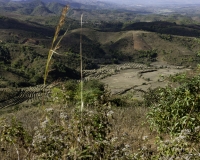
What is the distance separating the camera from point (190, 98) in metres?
4.52

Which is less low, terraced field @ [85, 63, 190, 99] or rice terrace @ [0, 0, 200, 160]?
rice terrace @ [0, 0, 200, 160]

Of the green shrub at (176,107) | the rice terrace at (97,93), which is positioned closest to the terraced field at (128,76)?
the rice terrace at (97,93)

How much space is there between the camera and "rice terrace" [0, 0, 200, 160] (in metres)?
2.59

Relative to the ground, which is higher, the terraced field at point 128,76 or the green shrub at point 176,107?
the green shrub at point 176,107

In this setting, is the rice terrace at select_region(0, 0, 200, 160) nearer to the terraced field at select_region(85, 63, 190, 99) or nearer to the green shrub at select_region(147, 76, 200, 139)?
the green shrub at select_region(147, 76, 200, 139)

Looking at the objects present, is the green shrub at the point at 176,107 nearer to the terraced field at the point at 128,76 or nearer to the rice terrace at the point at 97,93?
the rice terrace at the point at 97,93

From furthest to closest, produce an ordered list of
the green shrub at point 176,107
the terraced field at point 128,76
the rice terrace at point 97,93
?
the terraced field at point 128,76
the green shrub at point 176,107
the rice terrace at point 97,93

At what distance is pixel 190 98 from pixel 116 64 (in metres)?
90.0

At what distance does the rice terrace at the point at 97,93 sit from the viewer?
259 centimetres

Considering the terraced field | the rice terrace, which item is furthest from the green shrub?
the terraced field

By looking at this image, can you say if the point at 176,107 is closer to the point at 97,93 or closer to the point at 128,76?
the point at 97,93

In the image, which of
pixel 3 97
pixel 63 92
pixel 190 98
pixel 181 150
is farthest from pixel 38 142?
pixel 3 97

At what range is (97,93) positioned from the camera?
4.70 meters

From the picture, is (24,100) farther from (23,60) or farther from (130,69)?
(130,69)
